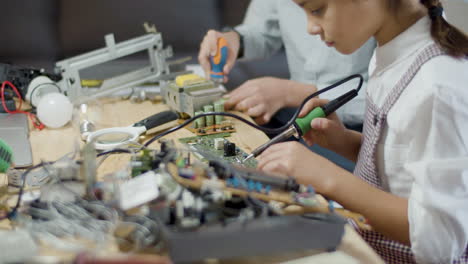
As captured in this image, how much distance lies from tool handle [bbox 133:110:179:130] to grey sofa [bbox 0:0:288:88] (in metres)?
0.86

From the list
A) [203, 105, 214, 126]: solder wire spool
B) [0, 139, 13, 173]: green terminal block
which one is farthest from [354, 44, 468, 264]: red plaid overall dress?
[0, 139, 13, 173]: green terminal block

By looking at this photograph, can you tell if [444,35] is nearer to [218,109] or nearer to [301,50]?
[218,109]

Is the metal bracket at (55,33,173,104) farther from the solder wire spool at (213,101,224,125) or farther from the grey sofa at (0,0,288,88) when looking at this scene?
the grey sofa at (0,0,288,88)

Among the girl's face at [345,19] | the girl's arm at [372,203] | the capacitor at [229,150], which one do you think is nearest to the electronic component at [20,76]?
the capacitor at [229,150]

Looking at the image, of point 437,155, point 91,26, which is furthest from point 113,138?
point 91,26

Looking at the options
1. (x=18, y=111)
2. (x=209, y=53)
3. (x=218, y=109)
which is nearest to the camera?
(x=218, y=109)

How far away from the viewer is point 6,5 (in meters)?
1.91

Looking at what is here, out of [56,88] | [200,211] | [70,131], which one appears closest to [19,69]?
[56,88]

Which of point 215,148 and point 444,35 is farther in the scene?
point 215,148

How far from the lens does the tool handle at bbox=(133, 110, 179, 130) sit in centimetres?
98

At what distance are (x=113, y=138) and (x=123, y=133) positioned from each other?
0.03 metres

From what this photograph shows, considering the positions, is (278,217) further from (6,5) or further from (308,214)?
(6,5)

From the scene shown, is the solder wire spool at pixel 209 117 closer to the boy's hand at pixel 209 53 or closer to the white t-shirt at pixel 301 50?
the boy's hand at pixel 209 53

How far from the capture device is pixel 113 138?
0.93m
